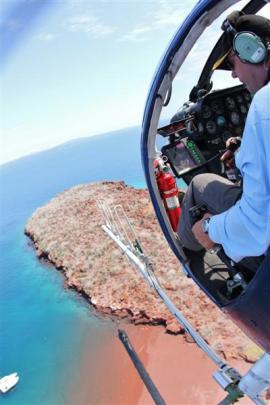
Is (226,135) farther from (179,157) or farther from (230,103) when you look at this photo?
(179,157)

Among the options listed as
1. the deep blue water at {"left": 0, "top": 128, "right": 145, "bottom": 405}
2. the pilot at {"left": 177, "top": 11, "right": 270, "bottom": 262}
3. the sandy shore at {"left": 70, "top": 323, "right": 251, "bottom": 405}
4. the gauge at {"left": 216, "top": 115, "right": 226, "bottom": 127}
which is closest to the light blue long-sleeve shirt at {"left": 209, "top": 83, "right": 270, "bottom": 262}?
the pilot at {"left": 177, "top": 11, "right": 270, "bottom": 262}

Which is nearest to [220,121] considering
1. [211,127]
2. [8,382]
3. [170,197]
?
[211,127]

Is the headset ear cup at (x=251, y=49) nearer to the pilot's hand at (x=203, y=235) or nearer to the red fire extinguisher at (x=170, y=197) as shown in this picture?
the pilot's hand at (x=203, y=235)

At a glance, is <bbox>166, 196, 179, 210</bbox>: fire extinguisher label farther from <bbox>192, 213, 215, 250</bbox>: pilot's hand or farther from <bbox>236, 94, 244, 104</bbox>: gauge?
<bbox>236, 94, 244, 104</bbox>: gauge

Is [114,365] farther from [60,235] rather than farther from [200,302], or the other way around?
[60,235]

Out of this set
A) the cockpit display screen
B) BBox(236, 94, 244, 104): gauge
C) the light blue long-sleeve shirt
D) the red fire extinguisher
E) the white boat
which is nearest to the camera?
the light blue long-sleeve shirt

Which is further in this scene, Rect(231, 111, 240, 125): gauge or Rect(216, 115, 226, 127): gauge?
Rect(231, 111, 240, 125): gauge

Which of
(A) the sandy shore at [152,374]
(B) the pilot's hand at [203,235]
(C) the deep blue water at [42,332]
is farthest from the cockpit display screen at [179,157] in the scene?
(A) the sandy shore at [152,374]
